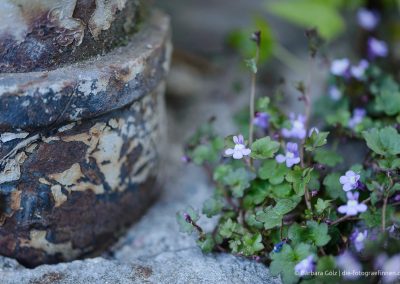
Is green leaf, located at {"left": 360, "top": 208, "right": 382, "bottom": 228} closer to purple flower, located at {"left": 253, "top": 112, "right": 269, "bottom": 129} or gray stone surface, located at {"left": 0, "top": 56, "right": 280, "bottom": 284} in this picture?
gray stone surface, located at {"left": 0, "top": 56, "right": 280, "bottom": 284}

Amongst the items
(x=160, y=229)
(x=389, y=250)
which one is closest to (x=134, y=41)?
(x=160, y=229)

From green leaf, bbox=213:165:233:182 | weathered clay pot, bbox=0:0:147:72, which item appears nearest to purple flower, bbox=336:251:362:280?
green leaf, bbox=213:165:233:182

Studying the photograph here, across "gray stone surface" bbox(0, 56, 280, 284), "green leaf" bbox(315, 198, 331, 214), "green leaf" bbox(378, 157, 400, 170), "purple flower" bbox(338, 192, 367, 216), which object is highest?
"green leaf" bbox(378, 157, 400, 170)

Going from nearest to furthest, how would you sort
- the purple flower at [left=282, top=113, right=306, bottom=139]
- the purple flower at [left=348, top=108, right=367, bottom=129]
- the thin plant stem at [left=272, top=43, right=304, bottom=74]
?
the purple flower at [left=282, top=113, right=306, bottom=139] < the purple flower at [left=348, top=108, right=367, bottom=129] < the thin plant stem at [left=272, top=43, right=304, bottom=74]

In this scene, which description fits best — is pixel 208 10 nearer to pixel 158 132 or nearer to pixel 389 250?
pixel 158 132

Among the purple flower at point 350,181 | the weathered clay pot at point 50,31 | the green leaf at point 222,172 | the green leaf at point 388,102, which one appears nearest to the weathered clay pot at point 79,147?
the weathered clay pot at point 50,31

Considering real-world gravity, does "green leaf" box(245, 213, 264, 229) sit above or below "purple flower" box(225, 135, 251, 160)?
below

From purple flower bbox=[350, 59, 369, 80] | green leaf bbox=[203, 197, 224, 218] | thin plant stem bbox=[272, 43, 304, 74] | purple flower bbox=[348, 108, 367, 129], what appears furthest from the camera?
thin plant stem bbox=[272, 43, 304, 74]
